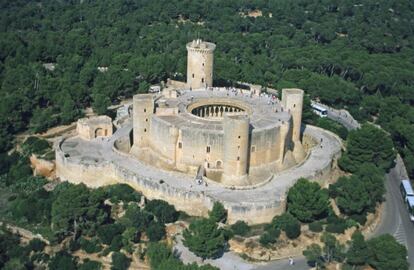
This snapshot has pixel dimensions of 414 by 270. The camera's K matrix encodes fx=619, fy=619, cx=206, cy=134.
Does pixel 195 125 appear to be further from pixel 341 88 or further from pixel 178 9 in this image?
pixel 178 9

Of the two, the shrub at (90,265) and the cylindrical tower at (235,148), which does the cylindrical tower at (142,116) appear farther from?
the shrub at (90,265)

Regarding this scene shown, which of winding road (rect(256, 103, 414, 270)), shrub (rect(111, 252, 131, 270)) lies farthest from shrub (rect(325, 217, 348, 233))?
shrub (rect(111, 252, 131, 270))

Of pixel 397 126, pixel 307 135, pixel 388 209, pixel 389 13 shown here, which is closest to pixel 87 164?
pixel 307 135

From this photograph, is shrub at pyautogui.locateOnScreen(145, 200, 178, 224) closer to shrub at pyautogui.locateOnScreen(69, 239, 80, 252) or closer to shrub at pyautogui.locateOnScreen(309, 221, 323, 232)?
shrub at pyautogui.locateOnScreen(69, 239, 80, 252)

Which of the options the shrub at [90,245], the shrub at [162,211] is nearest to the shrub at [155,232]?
the shrub at [162,211]

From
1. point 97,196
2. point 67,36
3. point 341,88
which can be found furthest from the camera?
point 67,36
